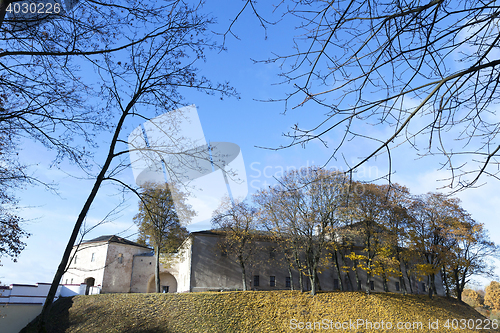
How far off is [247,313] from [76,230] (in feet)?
43.8

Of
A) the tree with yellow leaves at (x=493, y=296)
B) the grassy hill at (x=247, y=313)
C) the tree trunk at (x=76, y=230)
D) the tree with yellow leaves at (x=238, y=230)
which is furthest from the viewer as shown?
the tree with yellow leaves at (x=493, y=296)

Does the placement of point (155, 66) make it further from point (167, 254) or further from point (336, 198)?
point (167, 254)

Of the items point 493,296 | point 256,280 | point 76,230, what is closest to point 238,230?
point 256,280

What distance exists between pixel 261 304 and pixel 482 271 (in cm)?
2176

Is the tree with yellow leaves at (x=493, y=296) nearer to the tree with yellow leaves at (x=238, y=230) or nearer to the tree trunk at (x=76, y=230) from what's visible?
the tree with yellow leaves at (x=238, y=230)

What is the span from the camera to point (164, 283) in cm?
3341

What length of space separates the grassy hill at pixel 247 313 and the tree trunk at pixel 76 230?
1080 cm

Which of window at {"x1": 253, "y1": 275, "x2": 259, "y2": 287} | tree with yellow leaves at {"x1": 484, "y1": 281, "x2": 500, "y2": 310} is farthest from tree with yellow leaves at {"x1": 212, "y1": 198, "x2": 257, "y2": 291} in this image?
tree with yellow leaves at {"x1": 484, "y1": 281, "x2": 500, "y2": 310}

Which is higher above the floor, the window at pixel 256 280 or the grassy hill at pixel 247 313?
the window at pixel 256 280

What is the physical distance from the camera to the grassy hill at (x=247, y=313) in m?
15.6

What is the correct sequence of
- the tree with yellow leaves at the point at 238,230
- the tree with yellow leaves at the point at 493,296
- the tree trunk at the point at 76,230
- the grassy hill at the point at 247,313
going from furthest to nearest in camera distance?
the tree with yellow leaves at the point at 493,296 < the tree with yellow leaves at the point at 238,230 < the grassy hill at the point at 247,313 < the tree trunk at the point at 76,230

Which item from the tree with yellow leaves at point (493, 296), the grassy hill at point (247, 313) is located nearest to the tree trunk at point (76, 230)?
the grassy hill at point (247, 313)

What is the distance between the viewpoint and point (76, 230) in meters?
5.83

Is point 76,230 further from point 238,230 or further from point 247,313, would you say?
point 238,230
